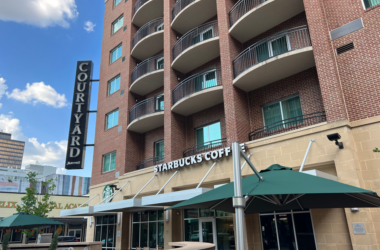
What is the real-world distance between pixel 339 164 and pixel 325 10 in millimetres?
7785

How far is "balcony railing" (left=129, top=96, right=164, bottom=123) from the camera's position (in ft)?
72.0

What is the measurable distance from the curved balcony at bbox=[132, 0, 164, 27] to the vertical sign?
6.89 meters

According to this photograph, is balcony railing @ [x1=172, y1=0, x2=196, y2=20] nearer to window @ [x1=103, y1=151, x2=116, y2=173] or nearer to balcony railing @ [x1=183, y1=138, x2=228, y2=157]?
balcony railing @ [x1=183, y1=138, x2=228, y2=157]

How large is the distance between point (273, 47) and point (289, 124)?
4338 millimetres

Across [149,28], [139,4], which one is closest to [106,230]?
[149,28]

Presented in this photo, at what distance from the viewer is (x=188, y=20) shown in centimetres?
2062

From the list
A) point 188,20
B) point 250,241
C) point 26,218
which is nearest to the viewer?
point 250,241

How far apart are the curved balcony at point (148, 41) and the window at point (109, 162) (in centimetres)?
864

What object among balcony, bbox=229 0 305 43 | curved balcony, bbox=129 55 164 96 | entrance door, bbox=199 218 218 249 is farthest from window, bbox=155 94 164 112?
entrance door, bbox=199 218 218 249

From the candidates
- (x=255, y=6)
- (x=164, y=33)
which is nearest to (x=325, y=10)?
(x=255, y=6)

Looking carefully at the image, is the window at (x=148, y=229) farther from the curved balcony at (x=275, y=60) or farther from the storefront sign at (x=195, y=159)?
the curved balcony at (x=275, y=60)

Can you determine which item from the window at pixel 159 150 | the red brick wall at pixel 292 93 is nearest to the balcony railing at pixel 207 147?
the red brick wall at pixel 292 93

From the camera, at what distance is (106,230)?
73.3 feet

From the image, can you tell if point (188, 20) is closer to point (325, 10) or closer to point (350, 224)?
point (325, 10)
